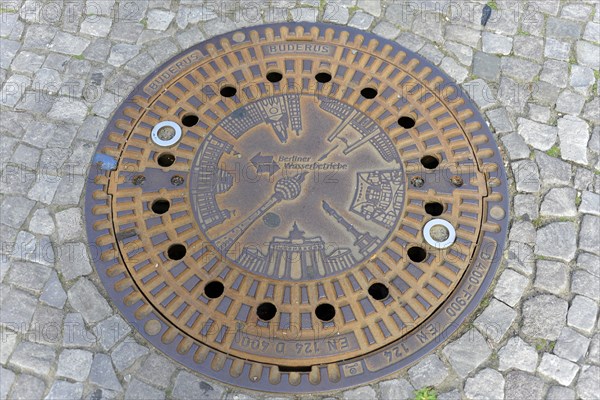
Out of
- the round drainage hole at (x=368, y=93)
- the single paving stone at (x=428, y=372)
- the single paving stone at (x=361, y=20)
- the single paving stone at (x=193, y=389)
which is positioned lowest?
the single paving stone at (x=193, y=389)

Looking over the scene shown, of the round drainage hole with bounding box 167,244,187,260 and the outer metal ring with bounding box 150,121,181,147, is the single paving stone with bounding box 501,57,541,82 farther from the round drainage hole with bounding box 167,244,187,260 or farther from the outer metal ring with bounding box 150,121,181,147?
the round drainage hole with bounding box 167,244,187,260

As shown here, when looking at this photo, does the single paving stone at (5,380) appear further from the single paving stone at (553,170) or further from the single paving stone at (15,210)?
the single paving stone at (553,170)

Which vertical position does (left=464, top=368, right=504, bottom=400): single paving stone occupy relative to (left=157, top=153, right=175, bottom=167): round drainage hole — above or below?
below

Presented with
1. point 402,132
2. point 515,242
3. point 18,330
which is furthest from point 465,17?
point 18,330

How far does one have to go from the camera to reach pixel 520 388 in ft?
7.77

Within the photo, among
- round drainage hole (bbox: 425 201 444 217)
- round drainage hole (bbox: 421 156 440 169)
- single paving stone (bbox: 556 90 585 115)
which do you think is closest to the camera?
round drainage hole (bbox: 425 201 444 217)

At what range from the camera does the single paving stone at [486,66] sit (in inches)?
122

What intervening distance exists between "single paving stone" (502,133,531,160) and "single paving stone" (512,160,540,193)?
0.04 m

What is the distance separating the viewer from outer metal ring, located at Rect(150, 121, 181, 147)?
9.12 ft

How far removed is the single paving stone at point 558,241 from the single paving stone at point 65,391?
2.33m

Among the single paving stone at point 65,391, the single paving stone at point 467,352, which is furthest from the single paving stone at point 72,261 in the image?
the single paving stone at point 467,352

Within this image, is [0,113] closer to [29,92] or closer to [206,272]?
[29,92]

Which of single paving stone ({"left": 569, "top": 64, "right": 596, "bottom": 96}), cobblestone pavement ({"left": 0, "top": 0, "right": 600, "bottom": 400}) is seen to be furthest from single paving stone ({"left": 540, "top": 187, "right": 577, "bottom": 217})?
single paving stone ({"left": 569, "top": 64, "right": 596, "bottom": 96})

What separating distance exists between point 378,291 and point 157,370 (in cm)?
112
